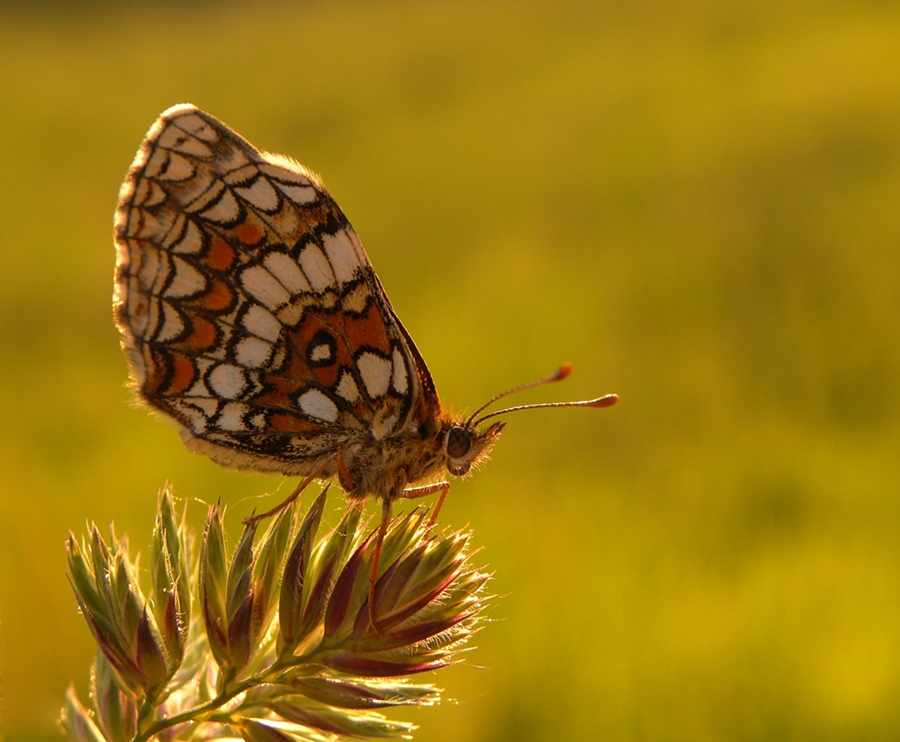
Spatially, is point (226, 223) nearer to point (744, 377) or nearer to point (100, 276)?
point (744, 377)

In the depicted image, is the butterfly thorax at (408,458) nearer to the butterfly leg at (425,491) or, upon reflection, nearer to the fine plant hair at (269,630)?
the butterfly leg at (425,491)

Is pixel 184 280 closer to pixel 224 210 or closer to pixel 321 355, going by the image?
pixel 224 210

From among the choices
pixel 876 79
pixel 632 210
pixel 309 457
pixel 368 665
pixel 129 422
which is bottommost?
pixel 368 665

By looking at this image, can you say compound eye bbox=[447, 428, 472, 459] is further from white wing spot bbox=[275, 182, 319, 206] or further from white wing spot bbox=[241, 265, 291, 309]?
white wing spot bbox=[275, 182, 319, 206]

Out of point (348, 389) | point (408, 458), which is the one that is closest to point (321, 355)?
point (348, 389)

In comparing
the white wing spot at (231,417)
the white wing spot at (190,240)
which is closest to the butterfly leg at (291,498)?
the white wing spot at (231,417)

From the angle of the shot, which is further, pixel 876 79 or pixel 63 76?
pixel 63 76

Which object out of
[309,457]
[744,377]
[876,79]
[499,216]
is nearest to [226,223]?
[309,457]

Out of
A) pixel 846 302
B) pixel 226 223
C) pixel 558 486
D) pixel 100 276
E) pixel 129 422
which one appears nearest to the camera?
pixel 226 223
